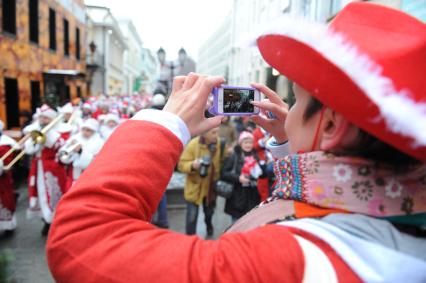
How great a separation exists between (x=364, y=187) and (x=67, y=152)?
4472mm

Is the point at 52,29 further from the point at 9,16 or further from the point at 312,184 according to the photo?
the point at 312,184

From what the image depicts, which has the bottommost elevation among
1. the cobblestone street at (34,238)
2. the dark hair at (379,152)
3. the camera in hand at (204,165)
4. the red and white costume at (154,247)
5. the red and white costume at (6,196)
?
the cobblestone street at (34,238)

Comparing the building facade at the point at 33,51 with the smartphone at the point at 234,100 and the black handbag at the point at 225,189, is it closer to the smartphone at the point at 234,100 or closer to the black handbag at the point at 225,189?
the black handbag at the point at 225,189

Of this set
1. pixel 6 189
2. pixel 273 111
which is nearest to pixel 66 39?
pixel 6 189

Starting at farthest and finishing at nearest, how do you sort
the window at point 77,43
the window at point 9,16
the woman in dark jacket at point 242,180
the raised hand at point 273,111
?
the window at point 77,43 < the window at point 9,16 < the woman in dark jacket at point 242,180 < the raised hand at point 273,111

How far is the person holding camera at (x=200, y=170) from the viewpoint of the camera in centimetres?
427

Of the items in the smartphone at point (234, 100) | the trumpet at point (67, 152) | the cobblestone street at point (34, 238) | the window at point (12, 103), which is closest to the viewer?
the smartphone at point (234, 100)

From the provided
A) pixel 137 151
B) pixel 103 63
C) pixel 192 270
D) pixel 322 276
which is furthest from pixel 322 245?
pixel 103 63

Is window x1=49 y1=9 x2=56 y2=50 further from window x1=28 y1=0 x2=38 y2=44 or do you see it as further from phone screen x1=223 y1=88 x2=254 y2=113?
phone screen x1=223 y1=88 x2=254 y2=113

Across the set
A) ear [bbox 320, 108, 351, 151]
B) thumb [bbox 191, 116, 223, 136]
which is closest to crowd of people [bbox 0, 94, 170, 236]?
thumb [bbox 191, 116, 223, 136]

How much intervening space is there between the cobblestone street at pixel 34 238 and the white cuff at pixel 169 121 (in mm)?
2965

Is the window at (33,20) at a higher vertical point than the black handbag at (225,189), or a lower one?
higher

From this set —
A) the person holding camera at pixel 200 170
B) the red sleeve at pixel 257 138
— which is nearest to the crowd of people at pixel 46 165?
the person holding camera at pixel 200 170

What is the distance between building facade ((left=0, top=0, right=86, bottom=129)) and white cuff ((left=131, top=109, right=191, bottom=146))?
10.2 m
